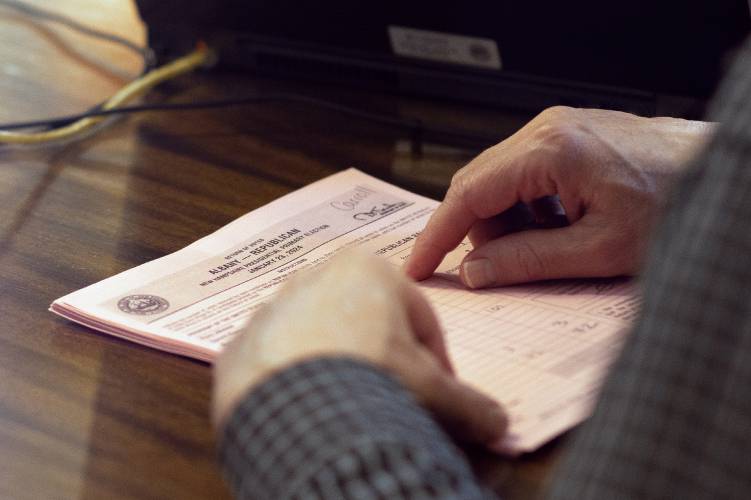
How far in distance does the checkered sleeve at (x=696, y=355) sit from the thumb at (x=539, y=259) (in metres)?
0.36

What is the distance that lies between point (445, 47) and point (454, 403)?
646mm

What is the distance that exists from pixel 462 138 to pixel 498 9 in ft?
0.44

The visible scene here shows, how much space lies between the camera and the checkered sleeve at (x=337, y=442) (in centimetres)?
46

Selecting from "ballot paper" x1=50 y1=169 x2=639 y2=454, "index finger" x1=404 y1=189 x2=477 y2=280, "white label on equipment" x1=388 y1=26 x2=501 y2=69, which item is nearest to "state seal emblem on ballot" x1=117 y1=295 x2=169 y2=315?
"ballot paper" x1=50 y1=169 x2=639 y2=454

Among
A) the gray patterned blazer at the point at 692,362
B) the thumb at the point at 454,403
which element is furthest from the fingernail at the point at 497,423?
the gray patterned blazer at the point at 692,362

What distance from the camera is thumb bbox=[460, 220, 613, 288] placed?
2.48 feet

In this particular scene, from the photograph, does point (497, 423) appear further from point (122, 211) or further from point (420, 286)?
point (122, 211)

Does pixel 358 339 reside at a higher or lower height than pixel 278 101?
higher

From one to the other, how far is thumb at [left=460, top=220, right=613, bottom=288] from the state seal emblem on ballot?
8.6 inches

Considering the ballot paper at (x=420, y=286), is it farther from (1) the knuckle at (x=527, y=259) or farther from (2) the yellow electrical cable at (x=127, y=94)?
(2) the yellow electrical cable at (x=127, y=94)

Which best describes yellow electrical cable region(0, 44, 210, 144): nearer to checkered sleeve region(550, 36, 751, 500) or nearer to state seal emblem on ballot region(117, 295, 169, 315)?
state seal emblem on ballot region(117, 295, 169, 315)

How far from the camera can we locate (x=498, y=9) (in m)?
1.05

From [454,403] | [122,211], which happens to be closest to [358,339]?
[454,403]

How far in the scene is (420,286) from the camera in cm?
77
